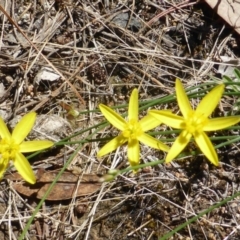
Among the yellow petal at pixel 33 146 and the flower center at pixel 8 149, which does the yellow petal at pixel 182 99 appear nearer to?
the yellow petal at pixel 33 146

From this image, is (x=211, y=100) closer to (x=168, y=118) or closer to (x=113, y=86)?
(x=168, y=118)

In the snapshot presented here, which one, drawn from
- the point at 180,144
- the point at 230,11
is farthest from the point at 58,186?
the point at 230,11

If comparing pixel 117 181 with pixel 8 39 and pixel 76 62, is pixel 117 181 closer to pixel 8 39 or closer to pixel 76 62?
pixel 76 62

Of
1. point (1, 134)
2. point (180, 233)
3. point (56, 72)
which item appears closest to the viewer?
point (1, 134)

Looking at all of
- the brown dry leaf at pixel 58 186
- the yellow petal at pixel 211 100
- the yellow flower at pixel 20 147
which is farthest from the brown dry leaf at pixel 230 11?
the yellow flower at pixel 20 147

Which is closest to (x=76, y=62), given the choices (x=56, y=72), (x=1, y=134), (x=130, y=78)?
(x=56, y=72)

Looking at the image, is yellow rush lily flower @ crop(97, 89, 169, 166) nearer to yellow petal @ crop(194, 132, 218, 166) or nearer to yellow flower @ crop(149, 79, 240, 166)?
yellow flower @ crop(149, 79, 240, 166)

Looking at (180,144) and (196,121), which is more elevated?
(196,121)
